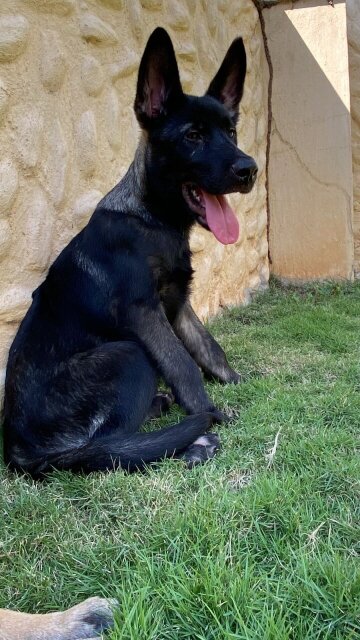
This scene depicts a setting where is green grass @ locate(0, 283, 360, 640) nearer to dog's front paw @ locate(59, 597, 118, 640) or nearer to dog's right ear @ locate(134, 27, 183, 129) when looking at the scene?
dog's front paw @ locate(59, 597, 118, 640)

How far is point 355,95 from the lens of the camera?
6.11 meters

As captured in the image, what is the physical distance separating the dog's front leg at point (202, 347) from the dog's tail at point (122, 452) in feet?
2.85

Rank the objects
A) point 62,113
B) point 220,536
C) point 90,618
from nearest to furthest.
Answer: point 90,618, point 220,536, point 62,113

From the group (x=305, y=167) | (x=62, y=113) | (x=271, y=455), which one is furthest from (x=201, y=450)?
(x=305, y=167)

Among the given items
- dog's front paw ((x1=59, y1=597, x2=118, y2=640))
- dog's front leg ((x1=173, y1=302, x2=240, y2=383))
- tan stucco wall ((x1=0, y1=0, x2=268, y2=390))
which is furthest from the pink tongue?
dog's front paw ((x1=59, y1=597, x2=118, y2=640))

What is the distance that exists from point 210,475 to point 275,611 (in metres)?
0.71

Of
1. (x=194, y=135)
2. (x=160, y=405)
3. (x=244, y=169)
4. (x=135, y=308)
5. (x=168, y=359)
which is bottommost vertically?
(x=160, y=405)

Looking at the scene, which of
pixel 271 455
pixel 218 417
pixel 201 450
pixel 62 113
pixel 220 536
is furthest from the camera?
pixel 62 113

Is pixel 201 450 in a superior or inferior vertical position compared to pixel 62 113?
inferior

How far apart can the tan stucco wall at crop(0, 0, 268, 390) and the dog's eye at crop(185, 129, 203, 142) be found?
0.69 metres

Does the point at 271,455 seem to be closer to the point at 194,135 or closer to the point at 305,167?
the point at 194,135

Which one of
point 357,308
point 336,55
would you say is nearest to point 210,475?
point 357,308

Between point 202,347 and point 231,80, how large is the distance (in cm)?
146

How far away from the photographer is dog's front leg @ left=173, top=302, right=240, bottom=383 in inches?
119
